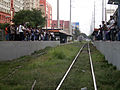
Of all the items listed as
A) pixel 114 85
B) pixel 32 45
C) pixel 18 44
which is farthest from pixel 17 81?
pixel 32 45

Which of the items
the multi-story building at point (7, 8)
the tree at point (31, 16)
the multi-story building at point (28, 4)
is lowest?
the tree at point (31, 16)

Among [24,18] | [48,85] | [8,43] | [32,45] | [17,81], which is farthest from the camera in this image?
[24,18]

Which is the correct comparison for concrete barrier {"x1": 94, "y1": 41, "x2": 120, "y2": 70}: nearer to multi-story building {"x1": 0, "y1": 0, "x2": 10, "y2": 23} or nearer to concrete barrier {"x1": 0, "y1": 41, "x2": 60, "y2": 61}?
concrete barrier {"x1": 0, "y1": 41, "x2": 60, "y2": 61}

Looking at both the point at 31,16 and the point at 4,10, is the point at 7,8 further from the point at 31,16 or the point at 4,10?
the point at 31,16

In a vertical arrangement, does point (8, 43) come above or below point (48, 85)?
above

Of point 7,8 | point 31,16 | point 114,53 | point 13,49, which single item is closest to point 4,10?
point 7,8

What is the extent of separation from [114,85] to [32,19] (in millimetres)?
67323

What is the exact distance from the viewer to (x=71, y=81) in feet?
28.3

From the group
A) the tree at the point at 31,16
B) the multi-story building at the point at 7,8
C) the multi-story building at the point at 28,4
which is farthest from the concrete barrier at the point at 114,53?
the multi-story building at the point at 28,4

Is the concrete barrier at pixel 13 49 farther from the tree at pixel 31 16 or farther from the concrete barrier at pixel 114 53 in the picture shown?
the tree at pixel 31 16

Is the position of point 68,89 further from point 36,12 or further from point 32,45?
point 36,12

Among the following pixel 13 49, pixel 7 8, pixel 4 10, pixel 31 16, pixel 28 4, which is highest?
pixel 28 4

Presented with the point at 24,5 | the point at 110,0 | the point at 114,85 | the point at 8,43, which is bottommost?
the point at 114,85

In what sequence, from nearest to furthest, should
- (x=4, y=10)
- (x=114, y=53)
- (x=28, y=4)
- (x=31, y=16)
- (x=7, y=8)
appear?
(x=114, y=53), (x=31, y=16), (x=4, y=10), (x=7, y=8), (x=28, y=4)
